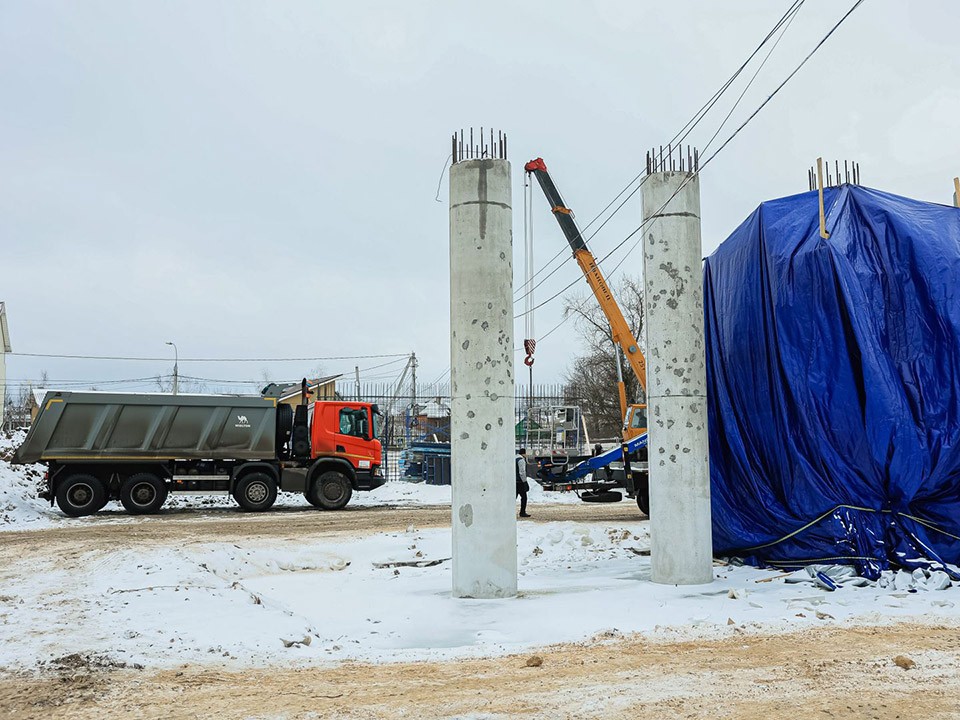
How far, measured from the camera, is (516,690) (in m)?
6.32

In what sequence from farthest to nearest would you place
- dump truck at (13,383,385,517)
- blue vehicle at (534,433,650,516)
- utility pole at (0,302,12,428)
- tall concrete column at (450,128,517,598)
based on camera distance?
utility pole at (0,302,12,428) → dump truck at (13,383,385,517) → blue vehicle at (534,433,650,516) → tall concrete column at (450,128,517,598)

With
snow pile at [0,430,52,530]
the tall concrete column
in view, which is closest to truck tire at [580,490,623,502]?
snow pile at [0,430,52,530]

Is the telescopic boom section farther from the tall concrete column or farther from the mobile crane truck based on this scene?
the tall concrete column

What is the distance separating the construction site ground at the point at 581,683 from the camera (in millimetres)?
5840

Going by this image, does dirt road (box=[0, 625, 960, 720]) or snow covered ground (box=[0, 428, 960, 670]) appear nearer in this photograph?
dirt road (box=[0, 625, 960, 720])

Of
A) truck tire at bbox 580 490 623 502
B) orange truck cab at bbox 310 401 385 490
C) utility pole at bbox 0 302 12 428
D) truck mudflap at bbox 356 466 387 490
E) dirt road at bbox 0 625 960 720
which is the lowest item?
→ dirt road at bbox 0 625 960 720

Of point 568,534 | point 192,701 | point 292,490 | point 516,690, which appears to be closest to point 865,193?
point 568,534

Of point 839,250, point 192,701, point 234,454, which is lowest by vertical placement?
point 192,701

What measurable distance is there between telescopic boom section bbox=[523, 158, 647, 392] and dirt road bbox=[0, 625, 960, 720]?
1599 cm

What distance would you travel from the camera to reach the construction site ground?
19.2ft

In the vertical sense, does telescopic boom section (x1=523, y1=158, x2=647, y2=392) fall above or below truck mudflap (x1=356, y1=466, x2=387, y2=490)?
above

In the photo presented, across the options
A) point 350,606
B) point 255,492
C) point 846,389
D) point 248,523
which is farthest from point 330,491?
point 846,389

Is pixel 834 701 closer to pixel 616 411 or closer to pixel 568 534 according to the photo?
pixel 568 534

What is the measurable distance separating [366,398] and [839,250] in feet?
72.7
